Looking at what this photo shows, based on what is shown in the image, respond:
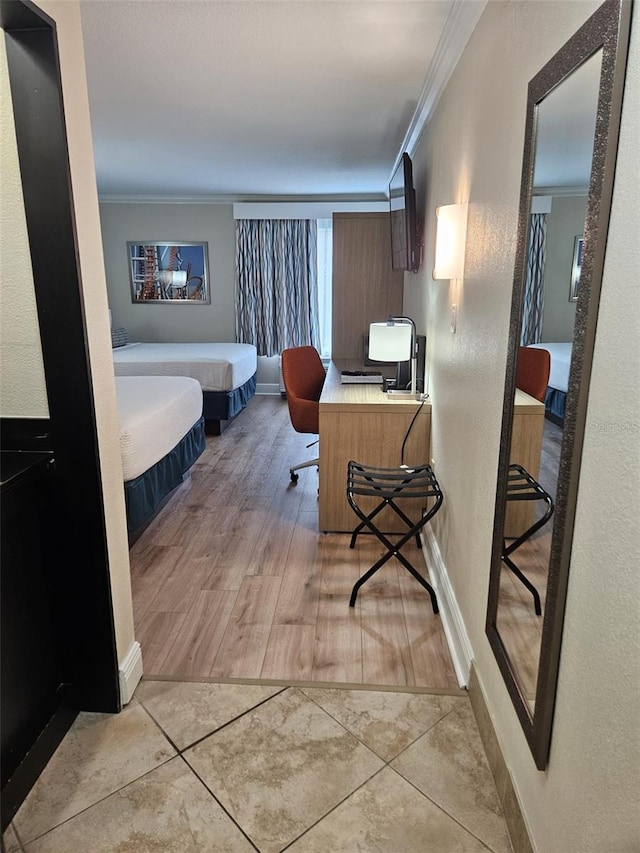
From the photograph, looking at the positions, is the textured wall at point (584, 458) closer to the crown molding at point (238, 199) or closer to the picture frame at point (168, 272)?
the crown molding at point (238, 199)

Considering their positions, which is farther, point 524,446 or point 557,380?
point 524,446

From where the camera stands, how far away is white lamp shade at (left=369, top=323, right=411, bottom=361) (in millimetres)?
2977

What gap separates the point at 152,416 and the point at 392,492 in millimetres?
1461

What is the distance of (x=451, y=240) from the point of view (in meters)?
2.20

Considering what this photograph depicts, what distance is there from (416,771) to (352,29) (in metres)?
2.66

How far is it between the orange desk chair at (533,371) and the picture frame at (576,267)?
0.17 m

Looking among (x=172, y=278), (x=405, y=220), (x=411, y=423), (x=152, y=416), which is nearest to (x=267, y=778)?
(x=411, y=423)

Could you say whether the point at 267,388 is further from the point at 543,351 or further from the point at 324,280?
the point at 543,351

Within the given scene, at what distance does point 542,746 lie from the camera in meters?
1.15

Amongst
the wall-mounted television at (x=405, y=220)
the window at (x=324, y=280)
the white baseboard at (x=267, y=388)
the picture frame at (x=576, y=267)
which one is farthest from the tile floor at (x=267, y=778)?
the window at (x=324, y=280)

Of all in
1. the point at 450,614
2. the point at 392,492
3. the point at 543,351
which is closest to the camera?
the point at 543,351

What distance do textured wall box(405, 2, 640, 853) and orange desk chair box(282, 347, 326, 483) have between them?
129 centimetres

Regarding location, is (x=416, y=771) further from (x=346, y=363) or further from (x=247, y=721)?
(x=346, y=363)

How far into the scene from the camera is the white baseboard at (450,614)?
1.90m
